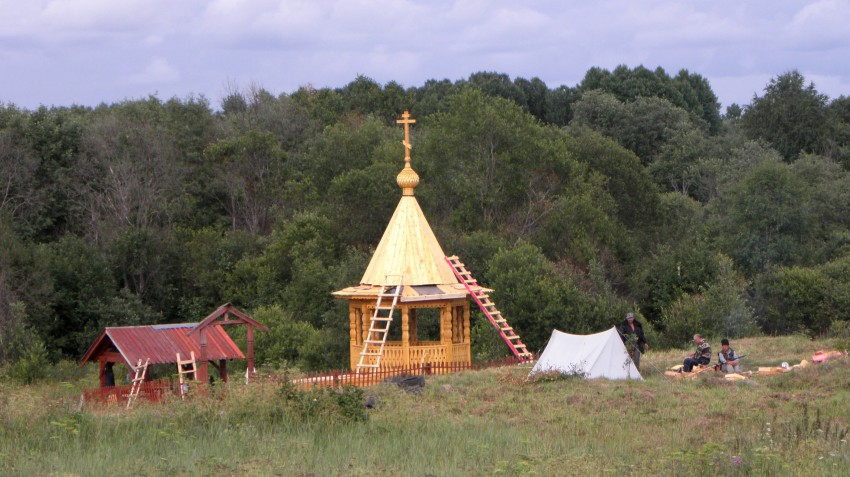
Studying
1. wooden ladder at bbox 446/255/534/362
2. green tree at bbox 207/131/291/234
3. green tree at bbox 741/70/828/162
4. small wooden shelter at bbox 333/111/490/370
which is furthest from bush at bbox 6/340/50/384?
green tree at bbox 741/70/828/162

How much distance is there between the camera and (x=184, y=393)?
20.8 meters

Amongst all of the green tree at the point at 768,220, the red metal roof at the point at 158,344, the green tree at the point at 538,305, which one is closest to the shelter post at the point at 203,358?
the red metal roof at the point at 158,344

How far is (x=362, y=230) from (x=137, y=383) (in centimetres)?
2444

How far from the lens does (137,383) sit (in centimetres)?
2602

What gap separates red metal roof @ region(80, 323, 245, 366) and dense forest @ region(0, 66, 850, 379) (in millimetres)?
9761

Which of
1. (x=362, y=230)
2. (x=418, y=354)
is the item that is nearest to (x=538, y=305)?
(x=418, y=354)

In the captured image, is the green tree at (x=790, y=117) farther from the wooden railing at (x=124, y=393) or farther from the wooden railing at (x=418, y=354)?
the wooden railing at (x=124, y=393)

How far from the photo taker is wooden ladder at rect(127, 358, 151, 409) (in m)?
23.7

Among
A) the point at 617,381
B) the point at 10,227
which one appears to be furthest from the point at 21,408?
the point at 10,227

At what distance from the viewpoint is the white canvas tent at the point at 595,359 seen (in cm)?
2462

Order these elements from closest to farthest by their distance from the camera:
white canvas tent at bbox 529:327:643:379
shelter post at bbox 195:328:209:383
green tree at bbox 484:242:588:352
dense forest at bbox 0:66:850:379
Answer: white canvas tent at bbox 529:327:643:379
shelter post at bbox 195:328:209:383
green tree at bbox 484:242:588:352
dense forest at bbox 0:66:850:379

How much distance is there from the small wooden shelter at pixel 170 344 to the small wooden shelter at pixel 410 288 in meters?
2.92

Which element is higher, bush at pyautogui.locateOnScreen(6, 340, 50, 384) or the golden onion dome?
the golden onion dome

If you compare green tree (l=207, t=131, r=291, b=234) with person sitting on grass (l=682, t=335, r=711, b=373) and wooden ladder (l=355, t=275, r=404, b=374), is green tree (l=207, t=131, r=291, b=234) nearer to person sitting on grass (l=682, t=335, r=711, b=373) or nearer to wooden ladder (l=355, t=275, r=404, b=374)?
wooden ladder (l=355, t=275, r=404, b=374)
